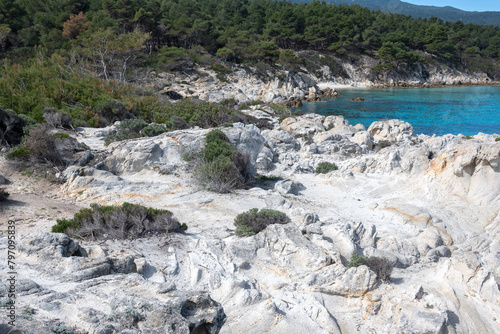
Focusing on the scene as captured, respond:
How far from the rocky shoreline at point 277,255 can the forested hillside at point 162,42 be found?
1091 cm

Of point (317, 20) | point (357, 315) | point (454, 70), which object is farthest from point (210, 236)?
point (454, 70)

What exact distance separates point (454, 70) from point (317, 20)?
40.1m

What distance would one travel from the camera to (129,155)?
14531 mm

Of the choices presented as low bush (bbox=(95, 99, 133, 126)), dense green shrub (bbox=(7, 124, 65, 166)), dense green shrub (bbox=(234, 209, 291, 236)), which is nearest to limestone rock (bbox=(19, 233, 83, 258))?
dense green shrub (bbox=(234, 209, 291, 236))

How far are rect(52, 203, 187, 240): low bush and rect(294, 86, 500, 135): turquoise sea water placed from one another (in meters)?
33.9

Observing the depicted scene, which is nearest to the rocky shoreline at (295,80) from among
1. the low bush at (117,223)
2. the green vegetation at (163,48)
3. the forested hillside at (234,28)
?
the green vegetation at (163,48)

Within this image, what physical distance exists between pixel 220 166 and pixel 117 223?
227 inches

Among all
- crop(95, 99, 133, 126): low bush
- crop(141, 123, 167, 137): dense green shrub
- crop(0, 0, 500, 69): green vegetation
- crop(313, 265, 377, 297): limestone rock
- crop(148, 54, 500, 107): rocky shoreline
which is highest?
crop(0, 0, 500, 69): green vegetation

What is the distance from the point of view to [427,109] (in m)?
49.1

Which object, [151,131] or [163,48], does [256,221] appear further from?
[163,48]

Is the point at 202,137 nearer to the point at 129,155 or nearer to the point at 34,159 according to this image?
the point at 129,155

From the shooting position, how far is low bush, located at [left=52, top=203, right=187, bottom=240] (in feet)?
26.3

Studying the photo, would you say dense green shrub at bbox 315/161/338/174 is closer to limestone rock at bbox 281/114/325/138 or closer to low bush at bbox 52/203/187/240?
limestone rock at bbox 281/114/325/138

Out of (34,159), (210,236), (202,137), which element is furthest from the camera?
(202,137)
